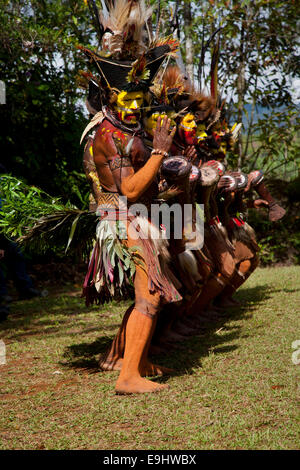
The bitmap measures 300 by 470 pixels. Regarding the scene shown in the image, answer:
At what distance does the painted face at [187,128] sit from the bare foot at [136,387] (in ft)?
8.31

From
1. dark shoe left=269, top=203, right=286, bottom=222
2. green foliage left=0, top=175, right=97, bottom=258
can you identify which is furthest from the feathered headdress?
dark shoe left=269, top=203, right=286, bottom=222

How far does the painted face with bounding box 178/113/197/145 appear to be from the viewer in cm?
512

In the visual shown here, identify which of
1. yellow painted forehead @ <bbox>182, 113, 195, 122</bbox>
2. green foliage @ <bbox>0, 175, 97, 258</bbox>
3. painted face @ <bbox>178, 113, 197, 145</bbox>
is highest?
yellow painted forehead @ <bbox>182, 113, 195, 122</bbox>

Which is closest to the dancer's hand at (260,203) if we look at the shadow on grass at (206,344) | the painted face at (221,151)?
the painted face at (221,151)

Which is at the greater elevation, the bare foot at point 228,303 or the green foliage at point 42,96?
the green foliage at point 42,96

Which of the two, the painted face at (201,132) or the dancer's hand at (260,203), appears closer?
the painted face at (201,132)

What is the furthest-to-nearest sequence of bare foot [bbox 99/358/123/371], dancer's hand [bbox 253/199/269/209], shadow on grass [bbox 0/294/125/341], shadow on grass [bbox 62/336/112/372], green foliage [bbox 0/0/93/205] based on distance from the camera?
green foliage [bbox 0/0/93/205] < dancer's hand [bbox 253/199/269/209] < shadow on grass [bbox 0/294/125/341] < shadow on grass [bbox 62/336/112/372] < bare foot [bbox 99/358/123/371]

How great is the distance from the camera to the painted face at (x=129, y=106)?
11.9 feet

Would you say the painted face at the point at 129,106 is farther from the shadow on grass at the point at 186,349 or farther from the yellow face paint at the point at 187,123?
the shadow on grass at the point at 186,349

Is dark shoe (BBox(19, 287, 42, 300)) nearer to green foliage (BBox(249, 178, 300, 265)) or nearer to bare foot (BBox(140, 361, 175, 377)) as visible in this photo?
bare foot (BBox(140, 361, 175, 377))

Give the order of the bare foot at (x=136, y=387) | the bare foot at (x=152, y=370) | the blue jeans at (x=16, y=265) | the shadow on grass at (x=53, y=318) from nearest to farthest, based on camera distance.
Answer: the bare foot at (x=136, y=387), the bare foot at (x=152, y=370), the shadow on grass at (x=53, y=318), the blue jeans at (x=16, y=265)

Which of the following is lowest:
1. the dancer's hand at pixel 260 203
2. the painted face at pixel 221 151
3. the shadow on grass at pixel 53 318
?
the shadow on grass at pixel 53 318

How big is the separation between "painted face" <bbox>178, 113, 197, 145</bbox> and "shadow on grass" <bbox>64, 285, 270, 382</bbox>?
1770 mm
